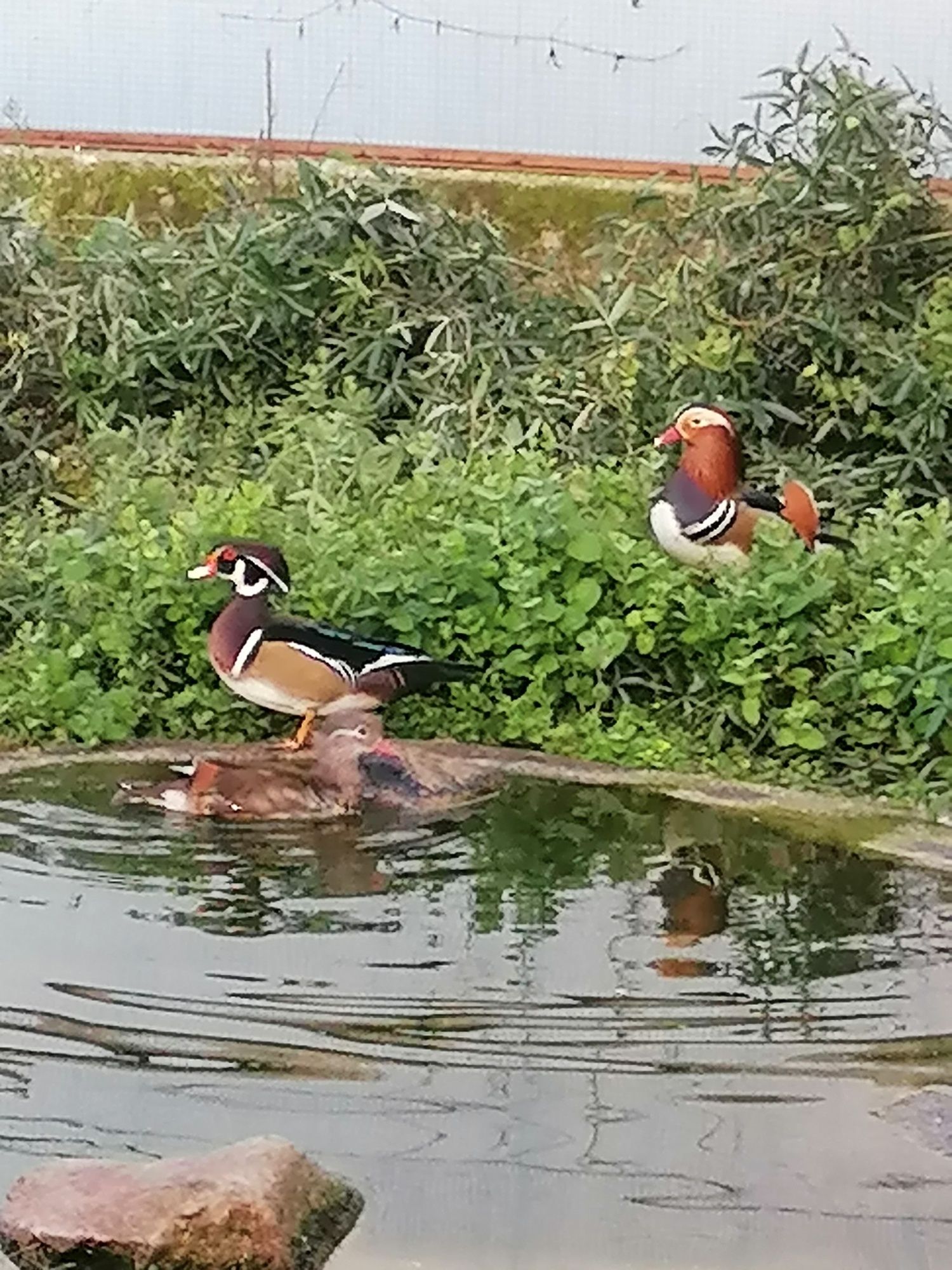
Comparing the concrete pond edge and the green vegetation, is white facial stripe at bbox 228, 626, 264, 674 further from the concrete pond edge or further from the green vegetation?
the green vegetation

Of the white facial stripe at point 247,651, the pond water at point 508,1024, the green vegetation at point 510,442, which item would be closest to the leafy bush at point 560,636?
the green vegetation at point 510,442

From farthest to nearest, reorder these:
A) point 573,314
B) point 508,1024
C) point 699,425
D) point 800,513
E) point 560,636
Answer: point 573,314 → point 699,425 → point 800,513 → point 560,636 → point 508,1024

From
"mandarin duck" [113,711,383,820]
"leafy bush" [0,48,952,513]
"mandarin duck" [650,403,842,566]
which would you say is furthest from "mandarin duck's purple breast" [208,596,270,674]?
"leafy bush" [0,48,952,513]

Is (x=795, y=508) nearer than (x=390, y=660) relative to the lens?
No

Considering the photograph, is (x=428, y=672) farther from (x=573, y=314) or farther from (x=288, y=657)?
(x=573, y=314)

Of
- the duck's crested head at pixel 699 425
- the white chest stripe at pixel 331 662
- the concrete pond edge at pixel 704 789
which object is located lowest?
the concrete pond edge at pixel 704 789

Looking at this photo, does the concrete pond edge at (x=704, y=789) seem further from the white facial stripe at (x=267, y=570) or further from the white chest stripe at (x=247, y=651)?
the white facial stripe at (x=267, y=570)

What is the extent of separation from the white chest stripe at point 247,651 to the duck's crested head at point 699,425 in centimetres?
100

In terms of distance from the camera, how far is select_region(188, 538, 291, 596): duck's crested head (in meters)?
2.77

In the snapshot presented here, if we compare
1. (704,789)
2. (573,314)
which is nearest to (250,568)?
(704,789)

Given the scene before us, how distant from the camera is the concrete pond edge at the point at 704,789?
2.49 meters

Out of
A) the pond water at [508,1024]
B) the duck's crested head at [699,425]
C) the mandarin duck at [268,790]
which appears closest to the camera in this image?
the pond water at [508,1024]

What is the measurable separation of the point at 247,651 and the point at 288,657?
69 mm

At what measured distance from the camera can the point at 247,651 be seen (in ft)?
8.91
